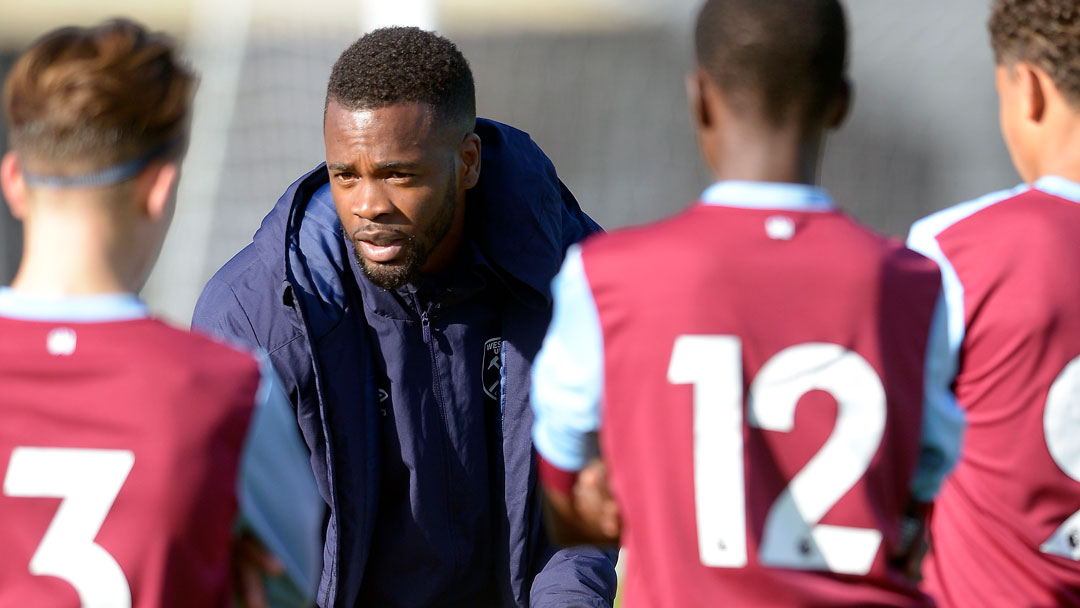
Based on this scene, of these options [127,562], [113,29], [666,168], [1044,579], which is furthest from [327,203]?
[666,168]

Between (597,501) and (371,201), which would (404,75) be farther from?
(597,501)

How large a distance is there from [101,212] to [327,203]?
1.60 meters

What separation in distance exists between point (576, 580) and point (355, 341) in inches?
31.8

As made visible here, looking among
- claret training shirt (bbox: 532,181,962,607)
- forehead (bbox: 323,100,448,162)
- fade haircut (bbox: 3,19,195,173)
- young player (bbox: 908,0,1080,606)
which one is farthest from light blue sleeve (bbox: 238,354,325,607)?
forehead (bbox: 323,100,448,162)

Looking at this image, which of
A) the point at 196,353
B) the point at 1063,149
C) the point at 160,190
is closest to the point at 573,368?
the point at 196,353

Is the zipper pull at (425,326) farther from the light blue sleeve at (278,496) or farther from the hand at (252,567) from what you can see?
the hand at (252,567)

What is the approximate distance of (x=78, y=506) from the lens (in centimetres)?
189

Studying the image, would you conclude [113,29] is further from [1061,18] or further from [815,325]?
[1061,18]

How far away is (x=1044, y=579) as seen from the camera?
2.34m

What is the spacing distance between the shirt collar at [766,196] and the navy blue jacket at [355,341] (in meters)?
1.41

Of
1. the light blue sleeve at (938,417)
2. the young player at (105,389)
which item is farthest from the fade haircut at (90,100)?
the light blue sleeve at (938,417)

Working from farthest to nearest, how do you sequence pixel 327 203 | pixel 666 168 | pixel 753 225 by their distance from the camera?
pixel 666 168 < pixel 327 203 < pixel 753 225

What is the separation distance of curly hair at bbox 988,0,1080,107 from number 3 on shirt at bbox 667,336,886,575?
757 millimetres

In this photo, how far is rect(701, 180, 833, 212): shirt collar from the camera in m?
2.04
